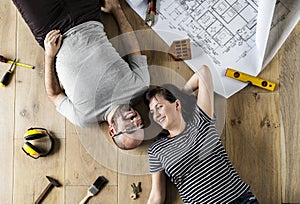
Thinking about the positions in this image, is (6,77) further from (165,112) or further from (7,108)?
(165,112)

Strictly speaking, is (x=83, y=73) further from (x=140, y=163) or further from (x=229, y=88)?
(x=229, y=88)

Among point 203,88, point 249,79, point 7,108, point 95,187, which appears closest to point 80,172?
point 95,187

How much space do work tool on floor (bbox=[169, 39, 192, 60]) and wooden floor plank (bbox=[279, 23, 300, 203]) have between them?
9.8 inches

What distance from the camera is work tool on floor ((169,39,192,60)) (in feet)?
4.22

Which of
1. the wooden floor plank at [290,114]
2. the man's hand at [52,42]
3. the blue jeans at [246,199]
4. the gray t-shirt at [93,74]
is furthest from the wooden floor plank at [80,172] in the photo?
the wooden floor plank at [290,114]

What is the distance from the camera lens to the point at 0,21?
53.8 inches

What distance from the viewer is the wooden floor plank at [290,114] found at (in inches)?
49.5

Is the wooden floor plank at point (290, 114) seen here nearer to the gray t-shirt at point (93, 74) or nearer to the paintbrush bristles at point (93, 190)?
the gray t-shirt at point (93, 74)

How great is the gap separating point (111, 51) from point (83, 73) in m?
0.10

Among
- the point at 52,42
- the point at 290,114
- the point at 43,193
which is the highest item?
the point at 52,42

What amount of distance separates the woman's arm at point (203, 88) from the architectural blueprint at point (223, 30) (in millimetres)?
46

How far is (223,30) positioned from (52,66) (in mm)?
475

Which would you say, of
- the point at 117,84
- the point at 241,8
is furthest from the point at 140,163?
the point at 241,8

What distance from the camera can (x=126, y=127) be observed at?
1.19 meters
